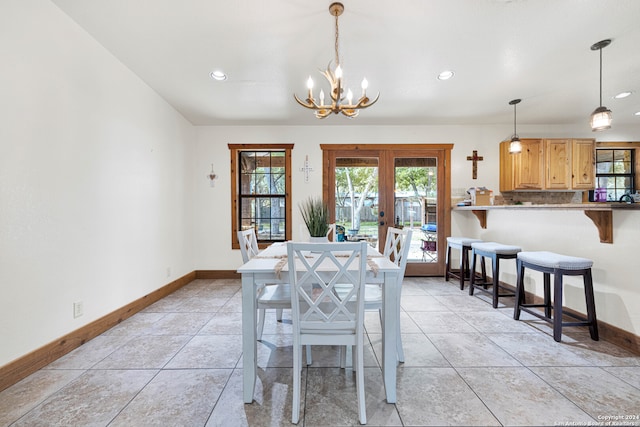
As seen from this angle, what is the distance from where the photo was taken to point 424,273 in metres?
4.43

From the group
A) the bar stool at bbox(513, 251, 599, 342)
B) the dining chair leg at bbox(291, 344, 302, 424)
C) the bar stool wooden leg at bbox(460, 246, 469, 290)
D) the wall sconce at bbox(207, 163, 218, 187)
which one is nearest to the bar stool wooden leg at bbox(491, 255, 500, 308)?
the bar stool at bbox(513, 251, 599, 342)

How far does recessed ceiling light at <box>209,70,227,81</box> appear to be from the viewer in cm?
279

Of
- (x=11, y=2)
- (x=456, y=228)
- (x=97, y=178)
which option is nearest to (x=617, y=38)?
(x=456, y=228)

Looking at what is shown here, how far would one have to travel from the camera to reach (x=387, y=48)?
2.39 meters

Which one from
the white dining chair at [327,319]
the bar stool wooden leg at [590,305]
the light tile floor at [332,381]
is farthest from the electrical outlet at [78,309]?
the bar stool wooden leg at [590,305]

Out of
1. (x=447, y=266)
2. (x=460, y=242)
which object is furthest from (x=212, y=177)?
(x=447, y=266)

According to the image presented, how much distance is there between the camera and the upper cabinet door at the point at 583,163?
4.21 m

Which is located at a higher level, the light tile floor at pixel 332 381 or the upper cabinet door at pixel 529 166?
the upper cabinet door at pixel 529 166

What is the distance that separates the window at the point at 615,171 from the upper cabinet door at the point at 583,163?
755 mm

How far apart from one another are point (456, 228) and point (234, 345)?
Answer: 12.4ft

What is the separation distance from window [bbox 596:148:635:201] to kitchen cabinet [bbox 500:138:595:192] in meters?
0.83

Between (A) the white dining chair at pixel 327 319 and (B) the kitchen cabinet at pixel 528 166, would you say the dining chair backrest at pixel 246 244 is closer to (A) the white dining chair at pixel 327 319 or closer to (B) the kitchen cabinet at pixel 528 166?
(A) the white dining chair at pixel 327 319

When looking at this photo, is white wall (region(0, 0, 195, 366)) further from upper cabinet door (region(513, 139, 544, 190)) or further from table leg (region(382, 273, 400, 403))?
upper cabinet door (region(513, 139, 544, 190))

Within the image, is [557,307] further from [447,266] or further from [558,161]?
[558,161]
